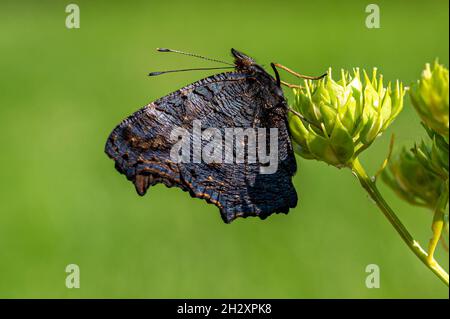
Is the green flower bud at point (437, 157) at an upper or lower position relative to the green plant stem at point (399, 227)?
upper

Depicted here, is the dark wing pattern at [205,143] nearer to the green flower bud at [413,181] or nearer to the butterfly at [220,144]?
the butterfly at [220,144]

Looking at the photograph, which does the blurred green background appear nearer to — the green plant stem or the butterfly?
the butterfly

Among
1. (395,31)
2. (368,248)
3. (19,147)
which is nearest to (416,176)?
(368,248)

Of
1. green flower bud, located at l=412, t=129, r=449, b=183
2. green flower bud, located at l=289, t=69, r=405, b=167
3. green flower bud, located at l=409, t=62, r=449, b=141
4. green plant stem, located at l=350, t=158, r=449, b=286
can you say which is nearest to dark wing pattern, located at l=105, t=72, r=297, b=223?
green flower bud, located at l=289, t=69, r=405, b=167

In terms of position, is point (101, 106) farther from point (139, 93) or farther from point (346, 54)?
point (346, 54)

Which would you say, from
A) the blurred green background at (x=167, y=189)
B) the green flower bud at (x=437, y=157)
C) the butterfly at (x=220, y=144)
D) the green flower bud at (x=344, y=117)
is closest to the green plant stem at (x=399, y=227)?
the green flower bud at (x=344, y=117)

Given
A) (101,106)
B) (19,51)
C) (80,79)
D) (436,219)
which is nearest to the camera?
(436,219)

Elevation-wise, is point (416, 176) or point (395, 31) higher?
point (395, 31)
